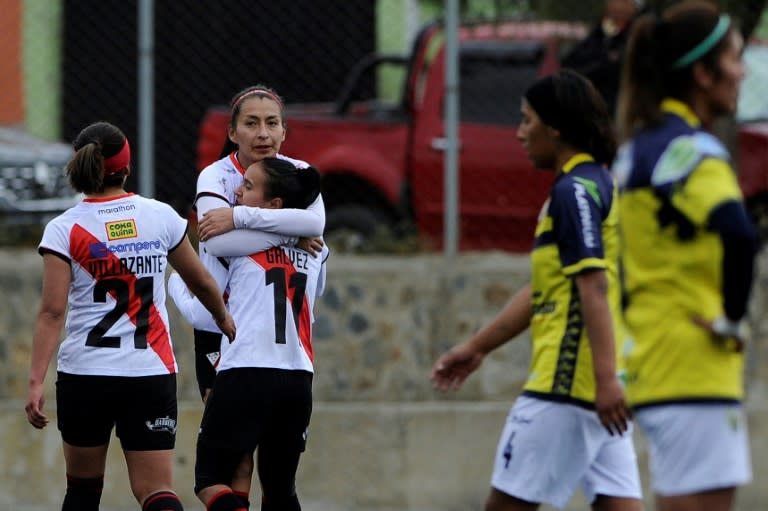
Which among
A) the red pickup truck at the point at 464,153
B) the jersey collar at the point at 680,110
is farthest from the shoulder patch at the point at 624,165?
the red pickup truck at the point at 464,153

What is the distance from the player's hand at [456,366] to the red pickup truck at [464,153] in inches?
137

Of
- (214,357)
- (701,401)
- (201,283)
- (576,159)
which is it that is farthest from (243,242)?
(701,401)

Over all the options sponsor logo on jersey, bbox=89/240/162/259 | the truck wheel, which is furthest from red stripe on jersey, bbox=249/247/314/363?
the truck wheel

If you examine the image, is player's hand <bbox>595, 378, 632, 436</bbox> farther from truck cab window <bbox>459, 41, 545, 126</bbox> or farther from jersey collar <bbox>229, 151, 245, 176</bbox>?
truck cab window <bbox>459, 41, 545, 126</bbox>

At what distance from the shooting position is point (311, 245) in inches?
220

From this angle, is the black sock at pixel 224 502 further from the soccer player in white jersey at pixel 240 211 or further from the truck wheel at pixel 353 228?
the truck wheel at pixel 353 228

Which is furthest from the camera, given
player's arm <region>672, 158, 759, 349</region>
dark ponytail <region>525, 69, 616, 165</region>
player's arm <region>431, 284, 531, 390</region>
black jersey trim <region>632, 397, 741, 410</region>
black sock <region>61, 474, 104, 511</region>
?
black sock <region>61, 474, 104, 511</region>

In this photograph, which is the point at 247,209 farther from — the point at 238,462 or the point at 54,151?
the point at 54,151

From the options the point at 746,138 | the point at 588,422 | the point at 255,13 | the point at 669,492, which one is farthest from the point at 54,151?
the point at 669,492

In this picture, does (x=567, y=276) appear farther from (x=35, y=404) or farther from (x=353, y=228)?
(x=353, y=228)

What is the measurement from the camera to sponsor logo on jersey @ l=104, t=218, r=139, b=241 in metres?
5.59

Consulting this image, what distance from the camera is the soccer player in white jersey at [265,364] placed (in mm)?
5426

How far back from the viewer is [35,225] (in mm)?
9008

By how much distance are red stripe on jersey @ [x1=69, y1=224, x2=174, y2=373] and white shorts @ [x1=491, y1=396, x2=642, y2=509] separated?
160 cm
